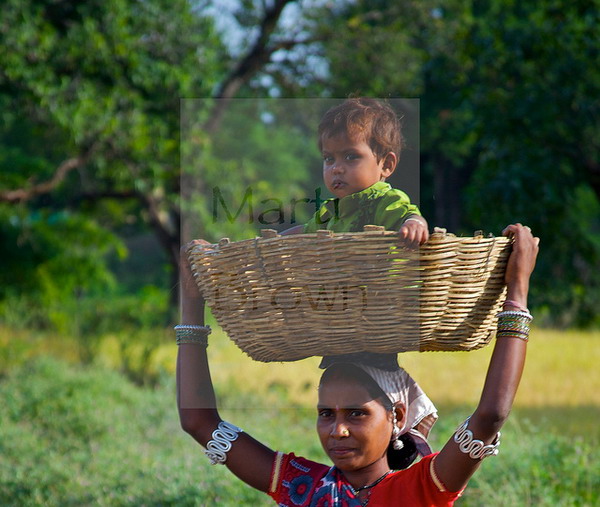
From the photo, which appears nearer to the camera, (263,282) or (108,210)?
(263,282)

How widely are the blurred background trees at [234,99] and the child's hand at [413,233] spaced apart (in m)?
0.67

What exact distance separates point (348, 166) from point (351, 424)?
717 millimetres

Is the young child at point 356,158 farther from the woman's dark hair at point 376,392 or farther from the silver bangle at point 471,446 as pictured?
the silver bangle at point 471,446

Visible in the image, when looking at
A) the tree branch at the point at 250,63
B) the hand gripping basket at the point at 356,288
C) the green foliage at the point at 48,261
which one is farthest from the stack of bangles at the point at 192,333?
the green foliage at the point at 48,261

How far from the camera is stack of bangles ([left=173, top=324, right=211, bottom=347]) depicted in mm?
2477

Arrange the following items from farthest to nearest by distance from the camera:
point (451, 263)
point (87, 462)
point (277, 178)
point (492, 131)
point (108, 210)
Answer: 1. point (277, 178)
2. point (108, 210)
3. point (492, 131)
4. point (87, 462)
5. point (451, 263)

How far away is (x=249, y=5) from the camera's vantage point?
1341 centimetres

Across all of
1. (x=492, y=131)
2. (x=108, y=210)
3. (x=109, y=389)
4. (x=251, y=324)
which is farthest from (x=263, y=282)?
(x=108, y=210)

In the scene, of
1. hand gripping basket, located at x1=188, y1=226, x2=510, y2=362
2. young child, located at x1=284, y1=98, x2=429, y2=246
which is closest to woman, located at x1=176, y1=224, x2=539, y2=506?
hand gripping basket, located at x1=188, y1=226, x2=510, y2=362

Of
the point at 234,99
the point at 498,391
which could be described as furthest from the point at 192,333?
the point at 234,99

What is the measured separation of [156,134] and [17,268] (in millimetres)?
4572

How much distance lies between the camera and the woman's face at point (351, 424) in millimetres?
2340

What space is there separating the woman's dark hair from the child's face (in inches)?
19.3

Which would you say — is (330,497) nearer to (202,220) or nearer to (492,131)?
(492,131)
